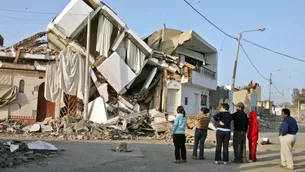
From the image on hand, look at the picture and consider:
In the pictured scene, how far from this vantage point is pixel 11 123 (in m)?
18.9

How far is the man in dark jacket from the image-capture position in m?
9.70

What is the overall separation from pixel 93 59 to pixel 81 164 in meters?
12.6

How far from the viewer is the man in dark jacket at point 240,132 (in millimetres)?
9695

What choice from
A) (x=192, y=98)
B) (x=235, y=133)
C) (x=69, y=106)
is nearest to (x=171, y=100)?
(x=192, y=98)

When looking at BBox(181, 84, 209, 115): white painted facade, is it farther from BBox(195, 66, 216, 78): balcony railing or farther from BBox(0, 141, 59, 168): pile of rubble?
BBox(0, 141, 59, 168): pile of rubble

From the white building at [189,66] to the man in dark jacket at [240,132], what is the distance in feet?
42.1

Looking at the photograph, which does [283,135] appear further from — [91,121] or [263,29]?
[263,29]

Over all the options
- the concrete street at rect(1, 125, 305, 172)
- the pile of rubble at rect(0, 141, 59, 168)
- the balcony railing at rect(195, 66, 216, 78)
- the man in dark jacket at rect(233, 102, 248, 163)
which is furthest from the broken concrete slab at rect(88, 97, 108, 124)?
the man in dark jacket at rect(233, 102, 248, 163)

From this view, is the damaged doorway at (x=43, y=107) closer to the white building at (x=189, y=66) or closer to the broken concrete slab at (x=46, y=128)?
the broken concrete slab at (x=46, y=128)

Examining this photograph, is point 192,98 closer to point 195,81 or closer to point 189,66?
point 195,81

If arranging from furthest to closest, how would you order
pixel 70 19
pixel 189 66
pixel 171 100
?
pixel 189 66, pixel 171 100, pixel 70 19

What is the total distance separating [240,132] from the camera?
9.71 meters

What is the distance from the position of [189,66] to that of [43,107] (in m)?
10.2

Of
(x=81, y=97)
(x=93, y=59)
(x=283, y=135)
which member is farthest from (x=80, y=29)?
(x=283, y=135)
